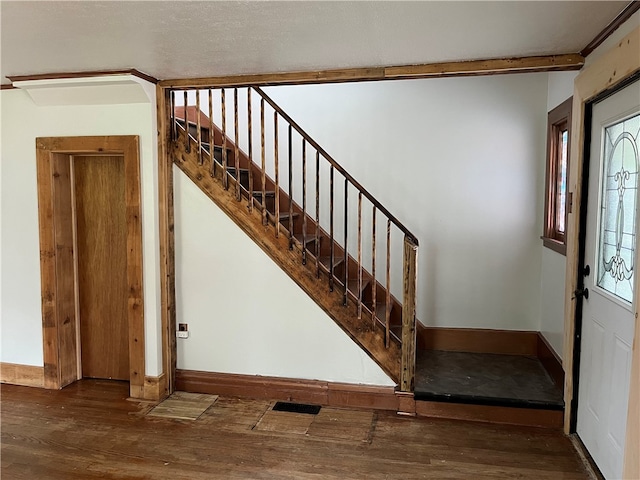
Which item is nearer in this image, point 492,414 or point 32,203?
point 492,414

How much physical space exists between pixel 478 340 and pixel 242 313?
208 centimetres

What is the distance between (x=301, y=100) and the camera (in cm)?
431

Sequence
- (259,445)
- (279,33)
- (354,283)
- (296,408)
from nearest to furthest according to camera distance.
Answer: (279,33)
(259,445)
(296,408)
(354,283)

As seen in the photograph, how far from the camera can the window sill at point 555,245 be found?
332 cm

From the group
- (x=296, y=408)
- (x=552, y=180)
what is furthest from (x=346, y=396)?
(x=552, y=180)

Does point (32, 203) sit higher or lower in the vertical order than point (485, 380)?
higher

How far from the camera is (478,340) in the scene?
4.18m

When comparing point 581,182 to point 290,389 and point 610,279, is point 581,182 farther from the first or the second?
point 290,389

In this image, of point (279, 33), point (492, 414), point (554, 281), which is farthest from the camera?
point (554, 281)

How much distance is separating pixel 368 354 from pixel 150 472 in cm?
155

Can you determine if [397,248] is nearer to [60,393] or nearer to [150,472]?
[150,472]

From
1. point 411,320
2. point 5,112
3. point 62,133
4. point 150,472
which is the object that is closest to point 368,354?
point 411,320

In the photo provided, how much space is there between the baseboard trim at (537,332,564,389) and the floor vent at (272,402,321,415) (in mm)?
1688

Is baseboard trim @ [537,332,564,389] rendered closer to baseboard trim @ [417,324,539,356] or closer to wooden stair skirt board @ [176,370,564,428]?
baseboard trim @ [417,324,539,356]
